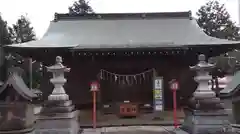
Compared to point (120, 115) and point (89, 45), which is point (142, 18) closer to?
→ point (89, 45)

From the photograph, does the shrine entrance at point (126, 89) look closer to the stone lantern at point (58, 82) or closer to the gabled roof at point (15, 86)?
the stone lantern at point (58, 82)

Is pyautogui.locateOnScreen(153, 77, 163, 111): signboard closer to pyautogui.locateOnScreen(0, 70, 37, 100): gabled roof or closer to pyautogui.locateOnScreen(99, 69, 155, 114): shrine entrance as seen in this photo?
pyautogui.locateOnScreen(99, 69, 155, 114): shrine entrance

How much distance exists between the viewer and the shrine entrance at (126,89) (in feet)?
53.7

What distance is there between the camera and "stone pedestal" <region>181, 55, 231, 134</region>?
32.8ft

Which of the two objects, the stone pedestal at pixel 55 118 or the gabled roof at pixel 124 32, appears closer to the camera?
the stone pedestal at pixel 55 118

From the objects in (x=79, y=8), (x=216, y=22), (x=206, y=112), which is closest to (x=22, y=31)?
(x=79, y=8)

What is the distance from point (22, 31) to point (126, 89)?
27.0 metres

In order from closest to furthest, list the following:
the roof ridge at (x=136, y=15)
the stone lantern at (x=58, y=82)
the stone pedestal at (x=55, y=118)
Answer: the stone pedestal at (x=55, y=118) → the stone lantern at (x=58, y=82) → the roof ridge at (x=136, y=15)

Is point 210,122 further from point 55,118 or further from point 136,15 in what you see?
point 136,15

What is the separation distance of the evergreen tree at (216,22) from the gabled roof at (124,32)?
45.7 ft

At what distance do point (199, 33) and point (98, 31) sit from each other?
5.69 m

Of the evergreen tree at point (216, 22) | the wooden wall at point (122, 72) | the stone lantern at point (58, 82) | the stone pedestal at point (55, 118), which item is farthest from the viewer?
the evergreen tree at point (216, 22)

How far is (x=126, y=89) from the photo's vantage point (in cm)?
1656

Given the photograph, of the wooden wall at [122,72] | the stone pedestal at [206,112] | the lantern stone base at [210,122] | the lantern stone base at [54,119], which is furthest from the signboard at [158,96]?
the lantern stone base at [54,119]
